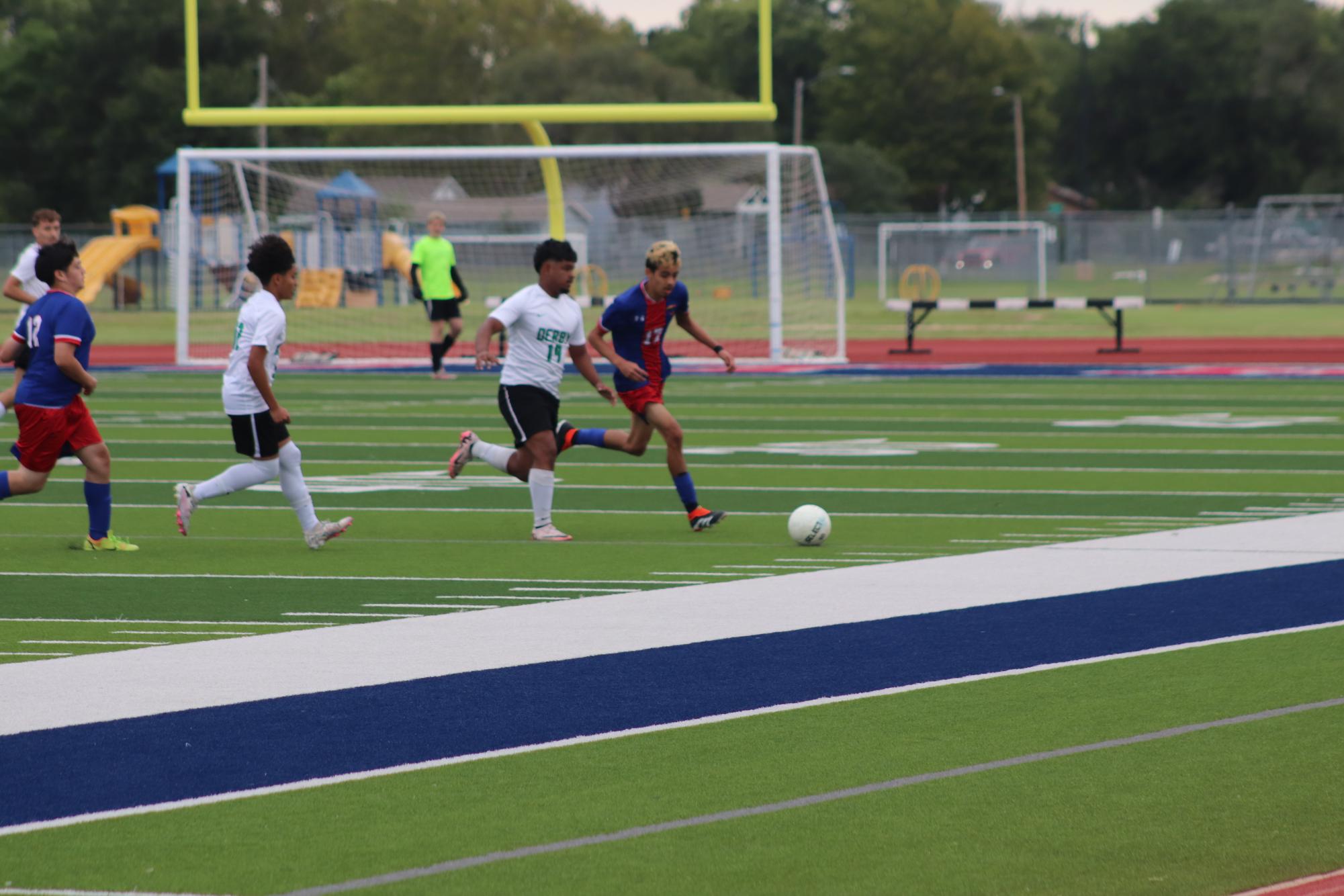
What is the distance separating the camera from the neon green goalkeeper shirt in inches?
936

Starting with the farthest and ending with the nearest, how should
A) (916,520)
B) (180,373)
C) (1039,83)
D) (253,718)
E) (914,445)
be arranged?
1. (1039,83)
2. (180,373)
3. (914,445)
4. (916,520)
5. (253,718)

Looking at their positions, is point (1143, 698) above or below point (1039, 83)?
below

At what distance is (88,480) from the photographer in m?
10.3

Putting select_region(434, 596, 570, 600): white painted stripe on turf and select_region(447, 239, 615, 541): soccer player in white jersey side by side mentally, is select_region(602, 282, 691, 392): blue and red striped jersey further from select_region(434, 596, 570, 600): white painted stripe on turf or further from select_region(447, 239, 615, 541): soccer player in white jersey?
select_region(434, 596, 570, 600): white painted stripe on turf

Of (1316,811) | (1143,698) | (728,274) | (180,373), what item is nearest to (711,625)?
(1143,698)

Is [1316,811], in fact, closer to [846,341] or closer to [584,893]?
[584,893]

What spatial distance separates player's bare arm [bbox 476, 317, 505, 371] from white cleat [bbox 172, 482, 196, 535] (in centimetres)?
166

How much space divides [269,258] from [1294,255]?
4592 cm

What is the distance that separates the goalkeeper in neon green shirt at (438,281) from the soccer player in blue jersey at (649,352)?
12306mm

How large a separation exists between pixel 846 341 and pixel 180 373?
12514 millimetres

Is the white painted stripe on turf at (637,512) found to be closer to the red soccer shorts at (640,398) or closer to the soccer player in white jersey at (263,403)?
the red soccer shorts at (640,398)

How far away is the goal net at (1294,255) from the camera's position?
1989 inches

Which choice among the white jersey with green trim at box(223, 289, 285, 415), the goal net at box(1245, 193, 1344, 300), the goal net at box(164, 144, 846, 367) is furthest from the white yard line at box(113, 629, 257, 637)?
the goal net at box(1245, 193, 1344, 300)

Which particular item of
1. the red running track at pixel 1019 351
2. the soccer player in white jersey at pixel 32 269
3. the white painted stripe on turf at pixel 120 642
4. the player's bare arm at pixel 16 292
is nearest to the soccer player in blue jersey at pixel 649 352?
the white painted stripe on turf at pixel 120 642
